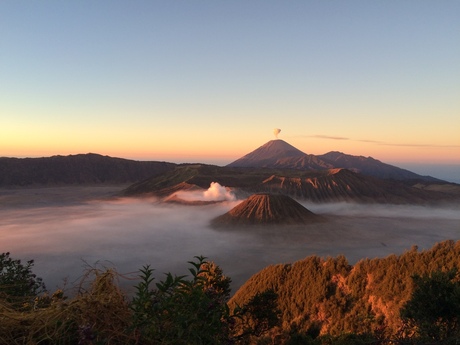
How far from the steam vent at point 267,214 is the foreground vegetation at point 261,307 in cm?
5937

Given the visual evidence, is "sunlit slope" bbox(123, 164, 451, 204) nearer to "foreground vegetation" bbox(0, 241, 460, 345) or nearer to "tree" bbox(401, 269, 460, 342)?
"foreground vegetation" bbox(0, 241, 460, 345)

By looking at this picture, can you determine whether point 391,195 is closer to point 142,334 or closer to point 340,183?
point 340,183

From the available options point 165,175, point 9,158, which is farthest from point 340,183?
point 9,158

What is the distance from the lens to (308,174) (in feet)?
523

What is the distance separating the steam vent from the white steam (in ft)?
83.8

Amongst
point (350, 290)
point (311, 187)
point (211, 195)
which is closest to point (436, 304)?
point (350, 290)

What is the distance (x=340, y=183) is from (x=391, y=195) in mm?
24430

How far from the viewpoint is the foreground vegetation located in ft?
10.5

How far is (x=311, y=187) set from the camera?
13275cm

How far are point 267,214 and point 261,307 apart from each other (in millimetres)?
84782

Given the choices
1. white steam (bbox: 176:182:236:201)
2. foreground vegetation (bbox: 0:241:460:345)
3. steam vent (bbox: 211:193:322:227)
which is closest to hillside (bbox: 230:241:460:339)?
foreground vegetation (bbox: 0:241:460:345)

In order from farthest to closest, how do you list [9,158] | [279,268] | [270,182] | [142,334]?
[9,158] → [270,182] → [279,268] → [142,334]

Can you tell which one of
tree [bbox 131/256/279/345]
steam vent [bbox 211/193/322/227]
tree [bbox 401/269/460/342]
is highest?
tree [bbox 131/256/279/345]

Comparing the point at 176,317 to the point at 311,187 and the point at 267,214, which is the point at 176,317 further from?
the point at 311,187
